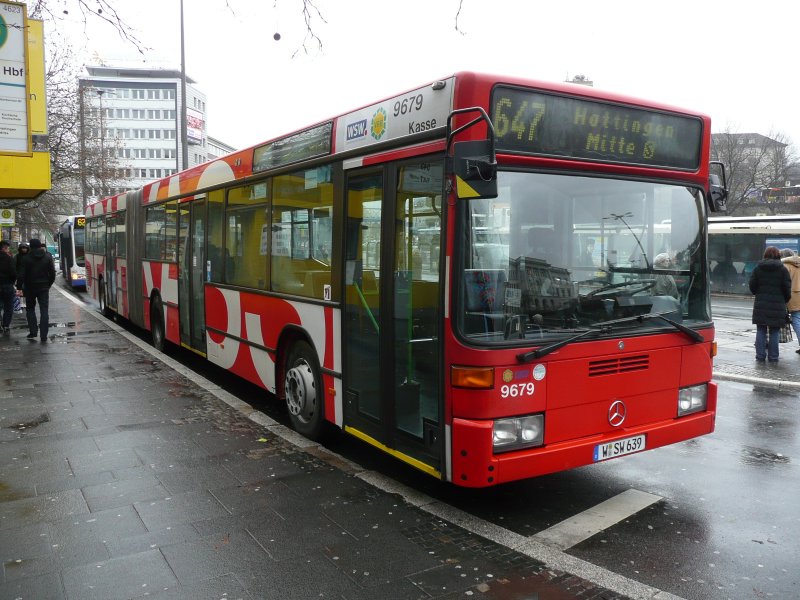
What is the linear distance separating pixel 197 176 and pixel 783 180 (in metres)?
63.1

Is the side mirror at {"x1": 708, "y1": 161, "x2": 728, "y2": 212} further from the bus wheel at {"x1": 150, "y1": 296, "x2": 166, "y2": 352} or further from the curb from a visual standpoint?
the bus wheel at {"x1": 150, "y1": 296, "x2": 166, "y2": 352}

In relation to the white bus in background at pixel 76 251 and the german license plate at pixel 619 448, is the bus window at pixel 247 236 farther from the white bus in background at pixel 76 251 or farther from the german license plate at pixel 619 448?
the white bus in background at pixel 76 251

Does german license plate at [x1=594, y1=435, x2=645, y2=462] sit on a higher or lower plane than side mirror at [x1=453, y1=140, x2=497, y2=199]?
lower

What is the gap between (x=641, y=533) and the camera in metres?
4.48

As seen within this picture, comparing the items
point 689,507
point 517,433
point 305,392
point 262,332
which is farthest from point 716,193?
point 262,332

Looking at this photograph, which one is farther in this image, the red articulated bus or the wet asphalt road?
the red articulated bus

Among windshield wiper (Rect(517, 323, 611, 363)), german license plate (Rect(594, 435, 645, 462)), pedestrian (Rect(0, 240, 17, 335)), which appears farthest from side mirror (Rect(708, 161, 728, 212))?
pedestrian (Rect(0, 240, 17, 335))

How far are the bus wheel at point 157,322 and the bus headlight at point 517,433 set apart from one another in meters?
8.61

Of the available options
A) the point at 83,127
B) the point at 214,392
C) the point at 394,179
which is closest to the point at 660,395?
the point at 394,179

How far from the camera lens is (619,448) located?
184 inches

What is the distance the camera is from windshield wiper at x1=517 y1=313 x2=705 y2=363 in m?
4.27

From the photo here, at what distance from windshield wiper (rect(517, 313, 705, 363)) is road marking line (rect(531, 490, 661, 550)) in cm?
118

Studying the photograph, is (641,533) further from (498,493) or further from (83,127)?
(83,127)

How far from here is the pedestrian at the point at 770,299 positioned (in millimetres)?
10914
